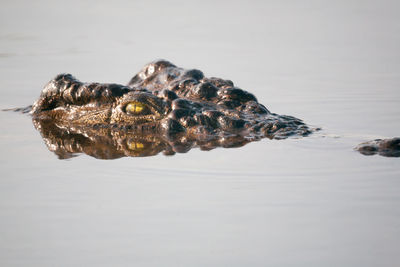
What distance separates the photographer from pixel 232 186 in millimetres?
6707

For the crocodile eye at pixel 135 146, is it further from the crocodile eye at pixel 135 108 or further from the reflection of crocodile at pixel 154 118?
the crocodile eye at pixel 135 108

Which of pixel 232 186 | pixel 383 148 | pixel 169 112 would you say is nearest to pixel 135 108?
pixel 169 112

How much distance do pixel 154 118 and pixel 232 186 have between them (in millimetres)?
2484

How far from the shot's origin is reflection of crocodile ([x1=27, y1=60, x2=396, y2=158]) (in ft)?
27.5

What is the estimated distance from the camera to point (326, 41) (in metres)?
16.0

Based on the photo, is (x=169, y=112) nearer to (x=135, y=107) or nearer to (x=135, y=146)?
(x=135, y=107)

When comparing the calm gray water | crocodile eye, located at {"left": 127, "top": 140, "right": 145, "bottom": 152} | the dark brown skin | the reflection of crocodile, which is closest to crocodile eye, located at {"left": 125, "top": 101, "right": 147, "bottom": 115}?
the reflection of crocodile

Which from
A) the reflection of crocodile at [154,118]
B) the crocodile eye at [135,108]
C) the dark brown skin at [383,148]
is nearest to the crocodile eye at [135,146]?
the reflection of crocodile at [154,118]

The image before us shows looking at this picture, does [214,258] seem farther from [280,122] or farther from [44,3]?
[44,3]

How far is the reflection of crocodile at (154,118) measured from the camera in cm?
838

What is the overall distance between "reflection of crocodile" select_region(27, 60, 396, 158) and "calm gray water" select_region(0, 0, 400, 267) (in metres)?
0.28

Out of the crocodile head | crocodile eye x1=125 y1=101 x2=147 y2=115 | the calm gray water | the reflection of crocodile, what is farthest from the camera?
crocodile eye x1=125 y1=101 x2=147 y2=115

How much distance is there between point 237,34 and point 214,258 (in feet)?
40.6

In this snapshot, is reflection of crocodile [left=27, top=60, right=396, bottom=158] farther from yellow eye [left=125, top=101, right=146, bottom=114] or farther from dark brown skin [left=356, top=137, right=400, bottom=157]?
dark brown skin [left=356, top=137, right=400, bottom=157]
